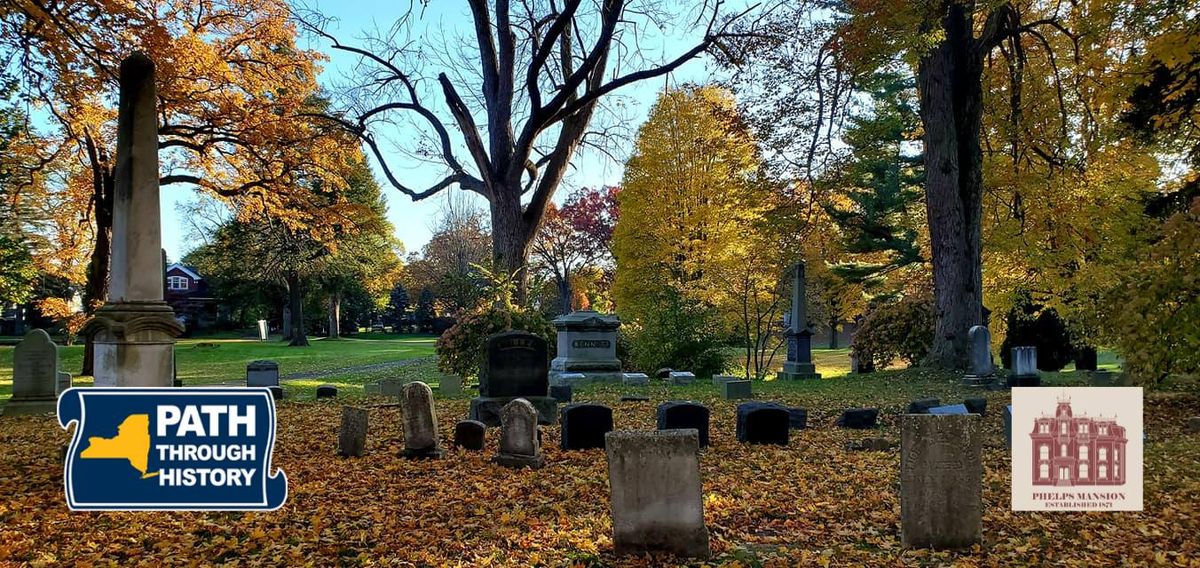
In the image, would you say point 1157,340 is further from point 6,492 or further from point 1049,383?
point 6,492

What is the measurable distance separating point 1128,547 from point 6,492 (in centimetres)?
888

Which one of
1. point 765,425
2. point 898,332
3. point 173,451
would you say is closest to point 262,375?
point 173,451

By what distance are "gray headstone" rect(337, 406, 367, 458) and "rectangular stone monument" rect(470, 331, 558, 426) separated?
2.74 metres

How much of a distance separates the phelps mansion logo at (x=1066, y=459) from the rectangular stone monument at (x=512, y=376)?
675 centimetres

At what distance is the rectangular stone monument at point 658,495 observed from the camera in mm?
5086

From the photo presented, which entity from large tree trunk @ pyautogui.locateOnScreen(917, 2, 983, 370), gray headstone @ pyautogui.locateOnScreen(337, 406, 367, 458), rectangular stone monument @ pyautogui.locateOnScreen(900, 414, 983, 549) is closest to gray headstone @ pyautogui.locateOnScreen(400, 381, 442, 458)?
gray headstone @ pyautogui.locateOnScreen(337, 406, 367, 458)

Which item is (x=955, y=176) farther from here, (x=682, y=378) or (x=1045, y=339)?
(x=1045, y=339)

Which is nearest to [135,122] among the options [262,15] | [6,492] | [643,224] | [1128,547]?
[6,492]

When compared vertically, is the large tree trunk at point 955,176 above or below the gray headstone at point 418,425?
above

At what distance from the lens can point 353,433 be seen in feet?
28.3

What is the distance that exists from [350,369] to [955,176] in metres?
21.0

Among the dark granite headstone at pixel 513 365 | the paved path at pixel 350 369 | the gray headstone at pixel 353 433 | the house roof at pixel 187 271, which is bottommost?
the paved path at pixel 350 369

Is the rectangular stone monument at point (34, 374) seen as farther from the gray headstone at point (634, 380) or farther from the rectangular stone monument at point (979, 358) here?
the rectangular stone monument at point (979, 358)

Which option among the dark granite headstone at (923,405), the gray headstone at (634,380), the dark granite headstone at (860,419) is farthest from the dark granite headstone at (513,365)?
the gray headstone at (634,380)
